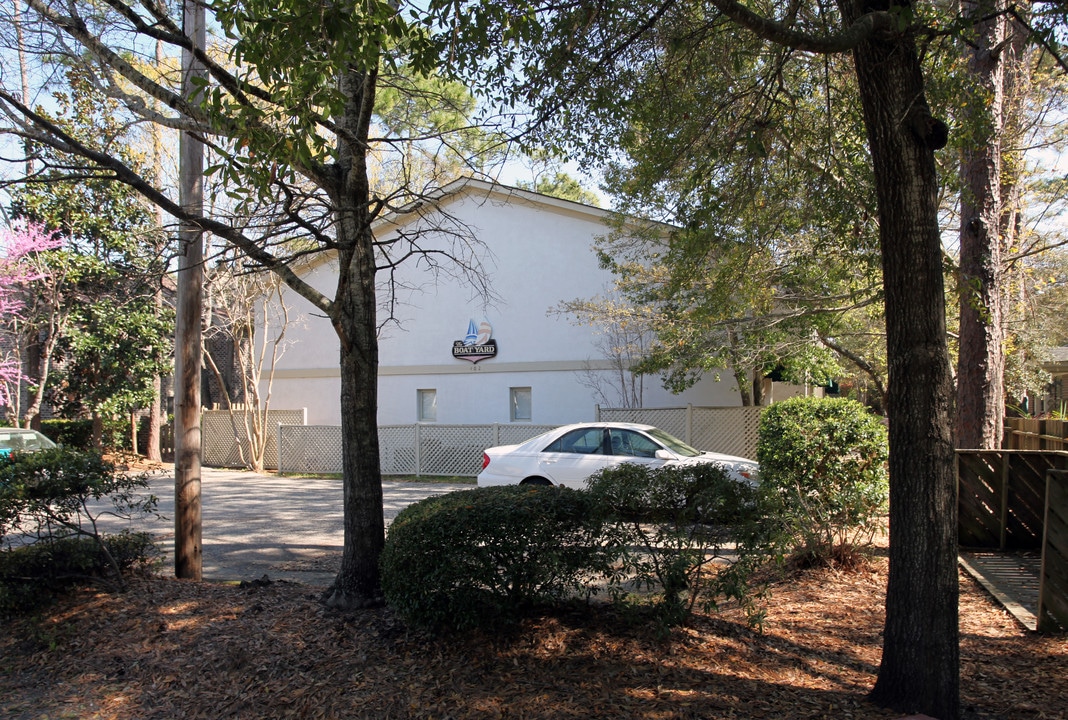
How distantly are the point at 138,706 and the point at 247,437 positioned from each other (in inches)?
676

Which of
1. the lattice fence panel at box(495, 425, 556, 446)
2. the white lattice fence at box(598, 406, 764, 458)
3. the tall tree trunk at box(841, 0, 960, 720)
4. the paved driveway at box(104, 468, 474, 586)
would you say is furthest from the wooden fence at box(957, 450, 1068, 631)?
the lattice fence panel at box(495, 425, 556, 446)

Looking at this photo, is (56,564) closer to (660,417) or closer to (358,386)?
(358,386)

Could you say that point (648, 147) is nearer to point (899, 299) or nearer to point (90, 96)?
point (899, 299)

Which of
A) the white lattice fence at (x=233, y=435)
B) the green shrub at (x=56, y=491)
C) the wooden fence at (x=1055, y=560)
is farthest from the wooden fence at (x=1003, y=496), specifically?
the white lattice fence at (x=233, y=435)

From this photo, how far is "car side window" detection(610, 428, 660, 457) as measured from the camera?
440 inches

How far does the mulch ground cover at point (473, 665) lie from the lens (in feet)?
14.5

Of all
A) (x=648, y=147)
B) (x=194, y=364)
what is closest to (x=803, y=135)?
(x=648, y=147)

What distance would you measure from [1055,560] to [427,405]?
16.6 metres

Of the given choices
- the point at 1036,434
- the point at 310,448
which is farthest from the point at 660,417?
the point at 310,448

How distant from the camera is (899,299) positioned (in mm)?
4309

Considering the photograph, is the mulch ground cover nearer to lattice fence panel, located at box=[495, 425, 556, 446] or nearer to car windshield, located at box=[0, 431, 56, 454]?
car windshield, located at box=[0, 431, 56, 454]

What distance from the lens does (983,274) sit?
886 centimetres

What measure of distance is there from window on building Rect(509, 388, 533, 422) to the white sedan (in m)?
7.33

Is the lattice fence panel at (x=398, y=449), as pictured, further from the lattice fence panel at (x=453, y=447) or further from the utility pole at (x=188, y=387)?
the utility pole at (x=188, y=387)
